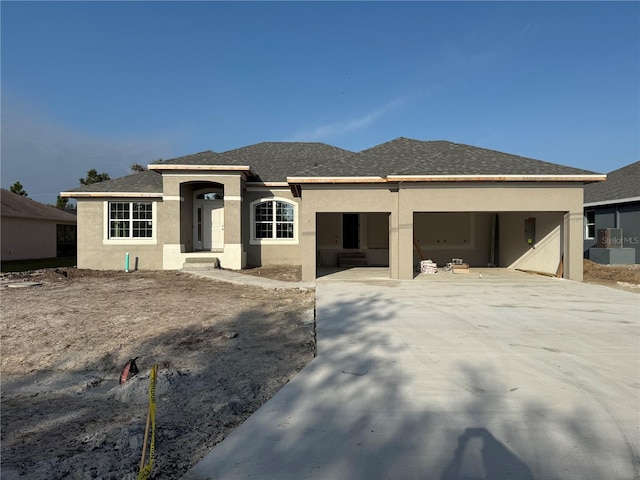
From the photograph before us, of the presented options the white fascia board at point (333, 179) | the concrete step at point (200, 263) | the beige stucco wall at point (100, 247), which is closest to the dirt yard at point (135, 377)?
the white fascia board at point (333, 179)

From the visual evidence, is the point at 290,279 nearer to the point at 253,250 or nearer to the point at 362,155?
the point at 253,250

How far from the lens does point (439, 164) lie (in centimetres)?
1371

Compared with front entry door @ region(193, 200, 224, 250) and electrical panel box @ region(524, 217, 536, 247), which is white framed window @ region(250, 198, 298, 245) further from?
electrical panel box @ region(524, 217, 536, 247)

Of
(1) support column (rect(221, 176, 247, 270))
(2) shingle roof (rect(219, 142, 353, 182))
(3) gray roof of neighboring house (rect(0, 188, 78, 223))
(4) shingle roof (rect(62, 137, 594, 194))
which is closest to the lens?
(4) shingle roof (rect(62, 137, 594, 194))

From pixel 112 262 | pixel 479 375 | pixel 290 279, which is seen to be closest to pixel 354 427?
pixel 479 375

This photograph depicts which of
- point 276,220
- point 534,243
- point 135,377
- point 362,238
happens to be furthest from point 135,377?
point 534,243

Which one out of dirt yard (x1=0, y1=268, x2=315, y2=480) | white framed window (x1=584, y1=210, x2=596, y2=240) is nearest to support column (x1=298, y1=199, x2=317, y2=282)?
dirt yard (x1=0, y1=268, x2=315, y2=480)

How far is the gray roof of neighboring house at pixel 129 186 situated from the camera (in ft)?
55.4

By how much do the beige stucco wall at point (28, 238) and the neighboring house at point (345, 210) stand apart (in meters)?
9.98

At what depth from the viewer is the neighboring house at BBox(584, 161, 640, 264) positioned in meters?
17.5

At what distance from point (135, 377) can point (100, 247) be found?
14301 millimetres

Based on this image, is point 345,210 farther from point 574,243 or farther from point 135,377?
point 135,377

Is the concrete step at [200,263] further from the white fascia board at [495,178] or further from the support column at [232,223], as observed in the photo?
the white fascia board at [495,178]

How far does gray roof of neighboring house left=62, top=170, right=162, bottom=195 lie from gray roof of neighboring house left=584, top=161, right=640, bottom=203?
22318 millimetres
